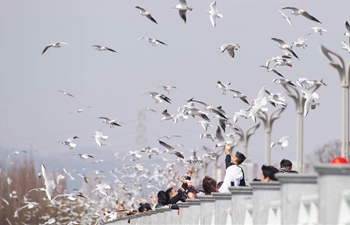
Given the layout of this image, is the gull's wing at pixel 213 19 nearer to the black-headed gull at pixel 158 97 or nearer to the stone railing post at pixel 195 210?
the black-headed gull at pixel 158 97

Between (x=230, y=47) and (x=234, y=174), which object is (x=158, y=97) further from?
(x=234, y=174)

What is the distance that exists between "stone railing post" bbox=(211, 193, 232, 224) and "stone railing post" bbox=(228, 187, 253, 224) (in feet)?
3.54

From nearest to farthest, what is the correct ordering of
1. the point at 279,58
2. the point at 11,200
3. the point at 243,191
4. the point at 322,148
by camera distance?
1. the point at 243,191
2. the point at 279,58
3. the point at 322,148
4. the point at 11,200

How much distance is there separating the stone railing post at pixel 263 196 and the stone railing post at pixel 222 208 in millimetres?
2716

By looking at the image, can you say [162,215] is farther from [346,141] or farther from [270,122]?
[270,122]

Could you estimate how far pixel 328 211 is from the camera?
845 centimetres

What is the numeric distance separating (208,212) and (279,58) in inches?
585

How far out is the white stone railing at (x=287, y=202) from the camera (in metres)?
8.41

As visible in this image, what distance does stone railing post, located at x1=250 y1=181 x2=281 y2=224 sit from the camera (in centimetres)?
1101

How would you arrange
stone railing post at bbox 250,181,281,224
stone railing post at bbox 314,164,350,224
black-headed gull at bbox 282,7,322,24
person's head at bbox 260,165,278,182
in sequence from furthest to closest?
black-headed gull at bbox 282,7,322,24
person's head at bbox 260,165,278,182
stone railing post at bbox 250,181,281,224
stone railing post at bbox 314,164,350,224

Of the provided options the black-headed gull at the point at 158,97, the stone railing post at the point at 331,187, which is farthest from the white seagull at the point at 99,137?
the stone railing post at the point at 331,187

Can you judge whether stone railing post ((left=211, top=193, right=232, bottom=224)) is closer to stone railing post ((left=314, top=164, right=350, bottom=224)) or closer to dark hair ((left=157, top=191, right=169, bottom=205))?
stone railing post ((left=314, top=164, right=350, bottom=224))

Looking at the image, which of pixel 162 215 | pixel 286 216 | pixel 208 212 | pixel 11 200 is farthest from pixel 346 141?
pixel 11 200

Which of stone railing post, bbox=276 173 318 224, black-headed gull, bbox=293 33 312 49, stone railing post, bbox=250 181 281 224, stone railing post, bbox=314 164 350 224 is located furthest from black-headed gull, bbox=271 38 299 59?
stone railing post, bbox=314 164 350 224
